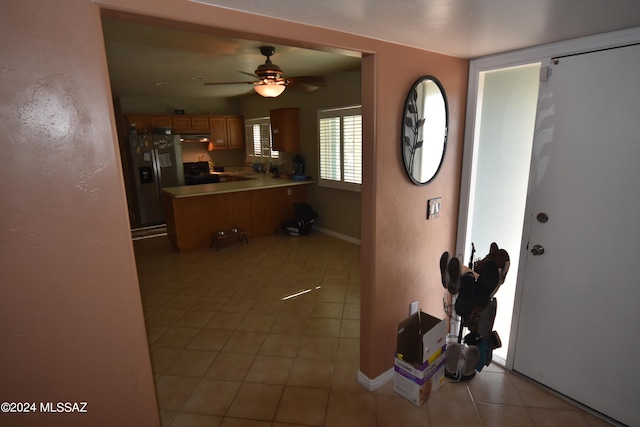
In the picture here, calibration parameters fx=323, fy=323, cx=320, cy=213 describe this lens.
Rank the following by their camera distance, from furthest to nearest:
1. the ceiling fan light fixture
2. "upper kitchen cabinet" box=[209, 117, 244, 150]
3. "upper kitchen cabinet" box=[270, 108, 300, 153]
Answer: "upper kitchen cabinet" box=[209, 117, 244, 150], "upper kitchen cabinet" box=[270, 108, 300, 153], the ceiling fan light fixture

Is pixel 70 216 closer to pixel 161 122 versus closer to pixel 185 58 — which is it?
pixel 185 58

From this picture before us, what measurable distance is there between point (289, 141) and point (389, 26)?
14.2ft

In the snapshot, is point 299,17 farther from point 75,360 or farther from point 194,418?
point 194,418

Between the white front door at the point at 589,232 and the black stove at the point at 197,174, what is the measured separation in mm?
6424

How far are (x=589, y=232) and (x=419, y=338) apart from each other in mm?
1123

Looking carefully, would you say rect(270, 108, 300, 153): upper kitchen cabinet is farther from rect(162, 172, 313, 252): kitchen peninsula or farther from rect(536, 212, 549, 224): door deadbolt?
rect(536, 212, 549, 224): door deadbolt

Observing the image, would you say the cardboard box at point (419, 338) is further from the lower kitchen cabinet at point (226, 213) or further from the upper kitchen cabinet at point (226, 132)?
the upper kitchen cabinet at point (226, 132)

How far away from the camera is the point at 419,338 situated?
6.59 ft

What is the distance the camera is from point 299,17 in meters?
Result: 1.36

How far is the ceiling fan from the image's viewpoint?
3240 millimetres

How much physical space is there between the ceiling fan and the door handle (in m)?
2.55

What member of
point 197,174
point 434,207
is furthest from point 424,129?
point 197,174

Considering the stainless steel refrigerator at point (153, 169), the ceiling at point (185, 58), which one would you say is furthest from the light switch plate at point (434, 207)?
the stainless steel refrigerator at point (153, 169)

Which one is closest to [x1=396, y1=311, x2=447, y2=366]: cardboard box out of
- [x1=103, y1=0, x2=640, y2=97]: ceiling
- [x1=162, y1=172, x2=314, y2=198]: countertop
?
[x1=103, y1=0, x2=640, y2=97]: ceiling
